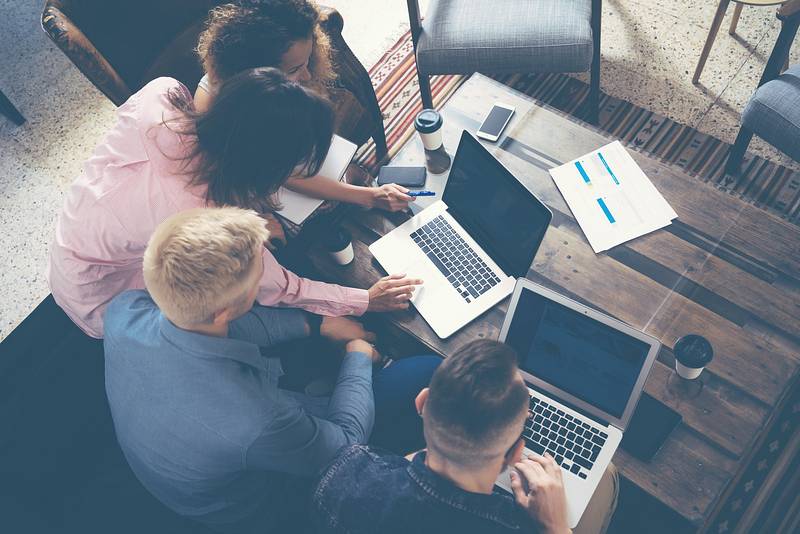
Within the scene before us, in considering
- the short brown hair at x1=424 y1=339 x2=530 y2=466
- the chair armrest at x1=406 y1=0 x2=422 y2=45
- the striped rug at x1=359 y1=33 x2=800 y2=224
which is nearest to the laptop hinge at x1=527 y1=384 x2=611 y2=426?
the short brown hair at x1=424 y1=339 x2=530 y2=466

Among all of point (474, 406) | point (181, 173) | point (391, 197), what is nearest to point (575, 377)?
point (474, 406)

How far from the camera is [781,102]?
205cm

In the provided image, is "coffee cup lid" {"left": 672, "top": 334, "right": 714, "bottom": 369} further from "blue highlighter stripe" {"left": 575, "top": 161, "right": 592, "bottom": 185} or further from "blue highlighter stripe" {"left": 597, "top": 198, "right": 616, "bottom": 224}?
"blue highlighter stripe" {"left": 575, "top": 161, "right": 592, "bottom": 185}

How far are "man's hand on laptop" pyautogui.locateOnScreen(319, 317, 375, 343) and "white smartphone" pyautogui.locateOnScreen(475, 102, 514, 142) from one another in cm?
69

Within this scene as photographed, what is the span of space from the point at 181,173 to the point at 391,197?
0.58 metres

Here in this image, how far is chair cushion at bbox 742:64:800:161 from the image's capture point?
2027 millimetres

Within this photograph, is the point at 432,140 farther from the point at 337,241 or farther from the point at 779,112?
Result: the point at 779,112

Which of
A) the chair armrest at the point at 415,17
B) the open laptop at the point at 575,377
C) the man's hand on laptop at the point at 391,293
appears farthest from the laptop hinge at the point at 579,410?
the chair armrest at the point at 415,17

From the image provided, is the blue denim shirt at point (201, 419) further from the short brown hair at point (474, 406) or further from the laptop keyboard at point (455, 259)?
the laptop keyboard at point (455, 259)

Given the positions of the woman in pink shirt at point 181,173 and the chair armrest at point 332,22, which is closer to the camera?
the woman in pink shirt at point 181,173

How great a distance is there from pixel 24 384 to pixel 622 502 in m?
1.80

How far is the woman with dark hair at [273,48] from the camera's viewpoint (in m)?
1.82

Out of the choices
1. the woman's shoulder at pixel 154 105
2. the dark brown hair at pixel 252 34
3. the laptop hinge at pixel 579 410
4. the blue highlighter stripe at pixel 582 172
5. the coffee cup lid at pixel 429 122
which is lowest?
the laptop hinge at pixel 579 410

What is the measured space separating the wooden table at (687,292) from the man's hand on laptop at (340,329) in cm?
15
